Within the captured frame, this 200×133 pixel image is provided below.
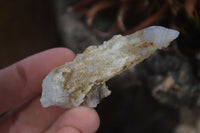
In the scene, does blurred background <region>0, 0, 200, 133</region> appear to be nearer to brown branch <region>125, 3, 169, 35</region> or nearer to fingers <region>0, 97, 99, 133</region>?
brown branch <region>125, 3, 169, 35</region>

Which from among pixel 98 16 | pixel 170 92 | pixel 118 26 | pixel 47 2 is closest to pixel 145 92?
pixel 170 92

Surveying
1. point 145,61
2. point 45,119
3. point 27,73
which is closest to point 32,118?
point 45,119

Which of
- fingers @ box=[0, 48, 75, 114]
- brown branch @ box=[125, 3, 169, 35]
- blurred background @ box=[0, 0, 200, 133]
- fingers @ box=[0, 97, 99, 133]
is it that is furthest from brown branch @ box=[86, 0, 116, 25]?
fingers @ box=[0, 97, 99, 133]

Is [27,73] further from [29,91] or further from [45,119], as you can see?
[45,119]

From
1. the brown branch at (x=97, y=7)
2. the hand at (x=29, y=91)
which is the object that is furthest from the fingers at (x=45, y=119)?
the brown branch at (x=97, y=7)

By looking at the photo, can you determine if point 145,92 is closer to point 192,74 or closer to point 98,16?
point 192,74

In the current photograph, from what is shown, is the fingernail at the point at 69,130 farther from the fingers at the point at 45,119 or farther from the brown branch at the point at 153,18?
the brown branch at the point at 153,18
